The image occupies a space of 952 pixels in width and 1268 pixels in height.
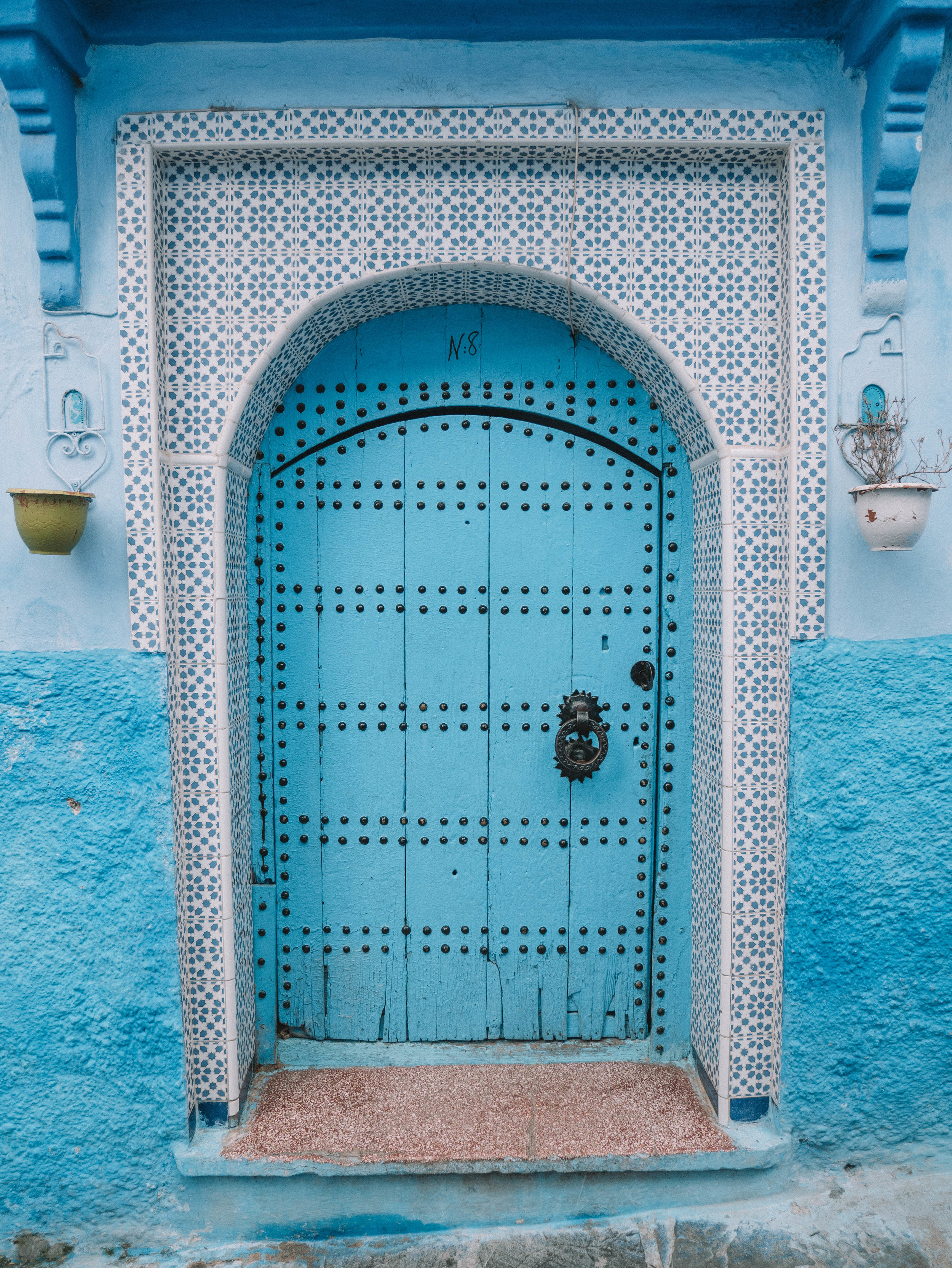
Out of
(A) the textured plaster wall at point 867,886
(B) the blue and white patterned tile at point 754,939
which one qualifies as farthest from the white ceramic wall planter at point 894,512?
(B) the blue and white patterned tile at point 754,939

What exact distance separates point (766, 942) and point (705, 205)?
2.02m

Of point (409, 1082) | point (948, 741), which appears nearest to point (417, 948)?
point (409, 1082)

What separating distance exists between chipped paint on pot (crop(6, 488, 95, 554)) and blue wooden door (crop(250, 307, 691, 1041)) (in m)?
0.53

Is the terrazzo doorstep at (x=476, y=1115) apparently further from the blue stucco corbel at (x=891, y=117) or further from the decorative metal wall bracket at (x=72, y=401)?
the blue stucco corbel at (x=891, y=117)

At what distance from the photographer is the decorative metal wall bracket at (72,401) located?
6.48ft

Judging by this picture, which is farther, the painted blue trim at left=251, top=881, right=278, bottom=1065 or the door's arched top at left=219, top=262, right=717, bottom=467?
the painted blue trim at left=251, top=881, right=278, bottom=1065

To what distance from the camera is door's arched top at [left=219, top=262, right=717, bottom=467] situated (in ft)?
6.66

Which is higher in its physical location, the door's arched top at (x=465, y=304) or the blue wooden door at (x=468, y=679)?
the door's arched top at (x=465, y=304)

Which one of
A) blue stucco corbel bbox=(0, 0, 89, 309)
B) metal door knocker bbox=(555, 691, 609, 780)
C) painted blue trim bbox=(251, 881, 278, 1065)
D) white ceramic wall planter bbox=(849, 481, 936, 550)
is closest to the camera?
blue stucco corbel bbox=(0, 0, 89, 309)

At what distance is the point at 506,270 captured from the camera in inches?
80.0

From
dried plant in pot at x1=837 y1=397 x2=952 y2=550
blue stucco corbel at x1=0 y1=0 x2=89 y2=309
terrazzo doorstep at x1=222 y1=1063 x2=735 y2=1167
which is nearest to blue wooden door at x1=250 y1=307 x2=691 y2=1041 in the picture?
terrazzo doorstep at x1=222 y1=1063 x2=735 y2=1167

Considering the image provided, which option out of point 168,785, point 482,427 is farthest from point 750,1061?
point 482,427

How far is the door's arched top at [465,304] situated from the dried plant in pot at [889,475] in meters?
→ 0.37

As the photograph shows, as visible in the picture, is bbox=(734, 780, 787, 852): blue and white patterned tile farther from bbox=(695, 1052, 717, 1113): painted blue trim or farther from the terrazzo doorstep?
the terrazzo doorstep
